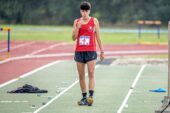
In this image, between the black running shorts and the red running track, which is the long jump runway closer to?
the red running track

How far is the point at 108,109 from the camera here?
14.5 meters

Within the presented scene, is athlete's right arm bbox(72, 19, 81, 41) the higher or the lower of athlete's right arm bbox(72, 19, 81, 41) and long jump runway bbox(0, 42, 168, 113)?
the higher

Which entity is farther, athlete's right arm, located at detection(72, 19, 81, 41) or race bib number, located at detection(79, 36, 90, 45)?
race bib number, located at detection(79, 36, 90, 45)

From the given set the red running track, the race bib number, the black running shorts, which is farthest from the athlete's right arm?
the red running track

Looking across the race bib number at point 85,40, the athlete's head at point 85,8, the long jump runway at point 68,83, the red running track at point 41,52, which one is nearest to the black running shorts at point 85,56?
the race bib number at point 85,40

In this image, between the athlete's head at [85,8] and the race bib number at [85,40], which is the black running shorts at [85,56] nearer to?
the race bib number at [85,40]

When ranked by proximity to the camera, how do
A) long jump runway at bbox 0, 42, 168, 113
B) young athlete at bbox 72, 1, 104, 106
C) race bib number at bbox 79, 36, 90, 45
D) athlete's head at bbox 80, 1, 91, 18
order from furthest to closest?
race bib number at bbox 79, 36, 90, 45 → young athlete at bbox 72, 1, 104, 106 → athlete's head at bbox 80, 1, 91, 18 → long jump runway at bbox 0, 42, 168, 113

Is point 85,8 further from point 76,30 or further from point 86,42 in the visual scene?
point 86,42

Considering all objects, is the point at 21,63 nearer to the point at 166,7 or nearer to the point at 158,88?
the point at 158,88

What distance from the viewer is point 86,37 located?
49.9ft

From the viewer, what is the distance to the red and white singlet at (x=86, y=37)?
15172mm

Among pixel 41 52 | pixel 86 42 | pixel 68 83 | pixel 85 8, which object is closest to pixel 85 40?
pixel 86 42

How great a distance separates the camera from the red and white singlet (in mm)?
15172

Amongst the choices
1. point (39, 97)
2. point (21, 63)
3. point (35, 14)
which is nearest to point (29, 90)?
point (39, 97)
